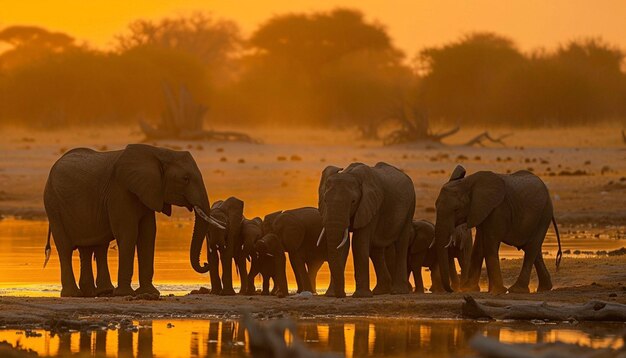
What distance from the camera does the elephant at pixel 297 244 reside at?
60.6 ft

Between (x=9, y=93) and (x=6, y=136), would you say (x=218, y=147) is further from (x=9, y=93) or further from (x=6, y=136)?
(x=9, y=93)

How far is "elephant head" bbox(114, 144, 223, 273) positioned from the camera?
17.6 meters

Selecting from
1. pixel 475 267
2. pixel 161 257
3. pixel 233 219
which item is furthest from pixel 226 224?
pixel 161 257

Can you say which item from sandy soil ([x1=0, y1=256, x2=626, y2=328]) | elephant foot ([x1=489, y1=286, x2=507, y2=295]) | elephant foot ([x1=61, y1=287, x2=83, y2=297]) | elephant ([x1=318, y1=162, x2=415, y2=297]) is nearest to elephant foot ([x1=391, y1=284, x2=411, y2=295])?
elephant ([x1=318, y1=162, x2=415, y2=297])

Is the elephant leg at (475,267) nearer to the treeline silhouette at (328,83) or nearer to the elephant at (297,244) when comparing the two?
the elephant at (297,244)

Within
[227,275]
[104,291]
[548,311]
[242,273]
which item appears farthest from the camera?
[242,273]

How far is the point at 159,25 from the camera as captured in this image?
85562mm

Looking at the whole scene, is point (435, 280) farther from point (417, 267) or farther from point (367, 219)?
point (367, 219)

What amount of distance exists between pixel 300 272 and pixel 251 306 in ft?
7.69

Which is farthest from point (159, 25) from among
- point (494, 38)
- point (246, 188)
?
point (246, 188)

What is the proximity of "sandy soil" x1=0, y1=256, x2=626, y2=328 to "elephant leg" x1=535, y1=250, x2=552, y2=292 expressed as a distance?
89cm

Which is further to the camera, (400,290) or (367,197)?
(400,290)

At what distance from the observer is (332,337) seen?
15031 millimetres

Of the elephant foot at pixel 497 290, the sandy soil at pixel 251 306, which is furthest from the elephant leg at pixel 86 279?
the elephant foot at pixel 497 290
